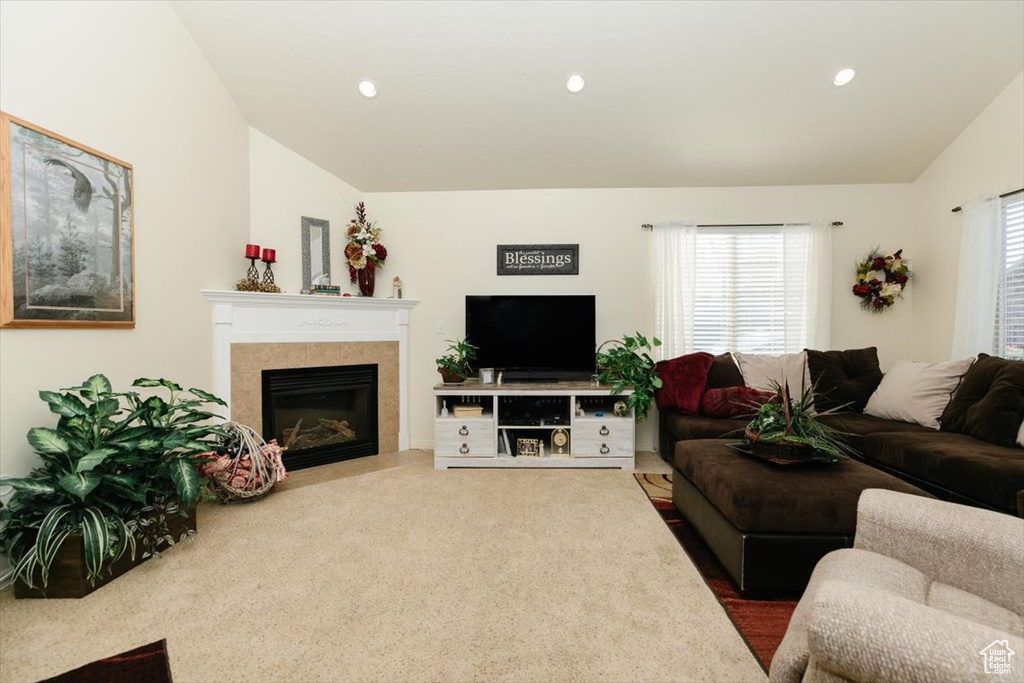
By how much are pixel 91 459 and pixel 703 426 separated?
3.43 m

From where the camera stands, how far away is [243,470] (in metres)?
2.81

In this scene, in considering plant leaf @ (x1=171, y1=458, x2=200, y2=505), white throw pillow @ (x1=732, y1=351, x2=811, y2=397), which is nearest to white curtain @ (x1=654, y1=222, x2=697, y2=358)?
white throw pillow @ (x1=732, y1=351, x2=811, y2=397)

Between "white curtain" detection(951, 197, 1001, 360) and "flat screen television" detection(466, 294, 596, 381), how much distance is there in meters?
2.80

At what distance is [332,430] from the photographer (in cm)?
386

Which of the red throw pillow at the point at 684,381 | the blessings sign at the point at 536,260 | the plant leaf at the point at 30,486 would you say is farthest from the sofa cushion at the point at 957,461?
the plant leaf at the point at 30,486

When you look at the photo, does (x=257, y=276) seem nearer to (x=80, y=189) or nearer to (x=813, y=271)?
(x=80, y=189)

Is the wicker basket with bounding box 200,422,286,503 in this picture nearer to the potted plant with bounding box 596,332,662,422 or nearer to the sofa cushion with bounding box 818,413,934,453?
the potted plant with bounding box 596,332,662,422

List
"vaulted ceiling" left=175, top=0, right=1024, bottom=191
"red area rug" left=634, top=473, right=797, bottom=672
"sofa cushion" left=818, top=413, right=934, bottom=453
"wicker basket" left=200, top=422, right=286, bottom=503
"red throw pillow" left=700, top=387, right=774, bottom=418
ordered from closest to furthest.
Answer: "red area rug" left=634, top=473, right=797, bottom=672 < "vaulted ceiling" left=175, top=0, right=1024, bottom=191 < "wicker basket" left=200, top=422, right=286, bottom=503 < "sofa cushion" left=818, top=413, right=934, bottom=453 < "red throw pillow" left=700, top=387, right=774, bottom=418

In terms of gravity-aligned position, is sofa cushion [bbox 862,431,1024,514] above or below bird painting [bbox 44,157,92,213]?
below

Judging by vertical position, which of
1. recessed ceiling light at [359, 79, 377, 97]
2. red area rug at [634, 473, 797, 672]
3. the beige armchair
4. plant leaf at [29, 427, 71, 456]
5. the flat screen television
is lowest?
red area rug at [634, 473, 797, 672]

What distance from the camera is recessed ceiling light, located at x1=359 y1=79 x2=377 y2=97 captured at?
306 centimetres

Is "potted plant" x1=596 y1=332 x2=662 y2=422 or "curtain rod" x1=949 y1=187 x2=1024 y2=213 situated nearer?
"curtain rod" x1=949 y1=187 x2=1024 y2=213

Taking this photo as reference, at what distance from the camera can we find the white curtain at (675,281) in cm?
397

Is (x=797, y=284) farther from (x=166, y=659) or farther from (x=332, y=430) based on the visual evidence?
(x=166, y=659)
